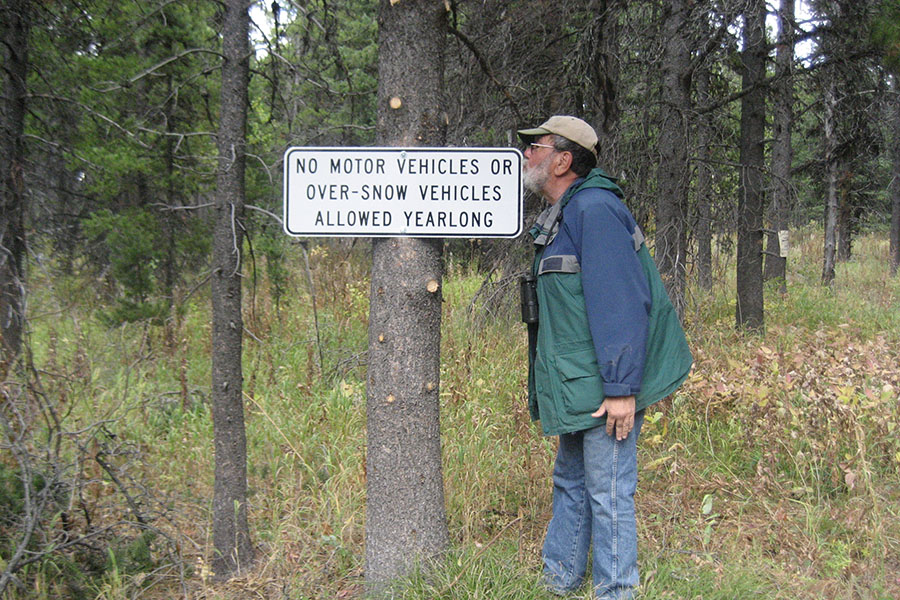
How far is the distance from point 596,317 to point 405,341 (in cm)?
77

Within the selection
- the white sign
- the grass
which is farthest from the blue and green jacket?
the grass

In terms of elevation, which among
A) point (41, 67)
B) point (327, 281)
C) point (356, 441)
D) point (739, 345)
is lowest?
point (356, 441)

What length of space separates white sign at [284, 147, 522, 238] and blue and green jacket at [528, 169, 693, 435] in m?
0.26

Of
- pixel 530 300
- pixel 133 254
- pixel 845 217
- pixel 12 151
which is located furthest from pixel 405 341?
pixel 845 217

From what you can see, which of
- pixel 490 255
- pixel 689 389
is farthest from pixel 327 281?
pixel 689 389

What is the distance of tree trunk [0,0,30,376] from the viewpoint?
4.62 meters

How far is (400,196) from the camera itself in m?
2.64

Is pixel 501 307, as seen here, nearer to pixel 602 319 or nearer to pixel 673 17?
pixel 673 17

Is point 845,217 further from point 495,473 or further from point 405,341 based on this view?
point 405,341

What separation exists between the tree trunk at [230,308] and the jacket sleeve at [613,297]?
1.84 m

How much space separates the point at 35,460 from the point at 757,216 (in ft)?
24.6

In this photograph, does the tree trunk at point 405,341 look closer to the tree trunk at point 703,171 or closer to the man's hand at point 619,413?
the man's hand at point 619,413

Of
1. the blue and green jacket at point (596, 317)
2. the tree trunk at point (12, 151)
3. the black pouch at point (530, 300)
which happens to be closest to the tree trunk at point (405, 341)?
the black pouch at point (530, 300)

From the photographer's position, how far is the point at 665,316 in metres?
2.62
